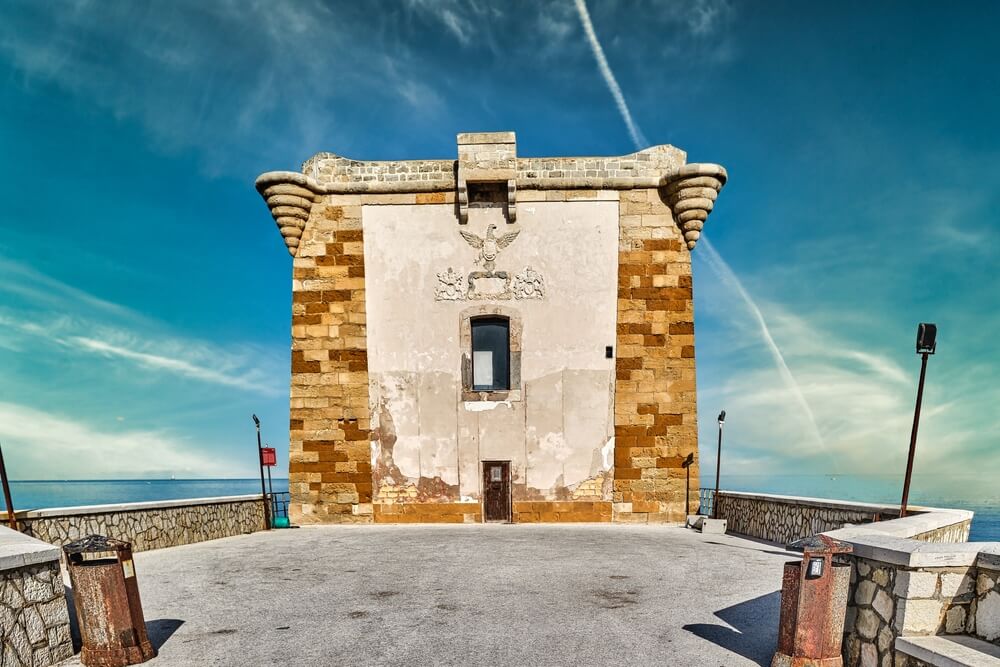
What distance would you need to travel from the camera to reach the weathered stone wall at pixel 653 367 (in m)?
13.2

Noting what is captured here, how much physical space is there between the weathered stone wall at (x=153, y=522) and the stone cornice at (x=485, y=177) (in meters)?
5.90

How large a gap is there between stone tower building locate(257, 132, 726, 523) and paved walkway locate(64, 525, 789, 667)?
2840 mm

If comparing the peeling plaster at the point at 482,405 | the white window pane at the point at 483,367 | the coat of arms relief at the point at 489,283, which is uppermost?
the coat of arms relief at the point at 489,283

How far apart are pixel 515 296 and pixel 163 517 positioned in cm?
801

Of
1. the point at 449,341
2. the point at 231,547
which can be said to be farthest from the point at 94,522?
the point at 449,341

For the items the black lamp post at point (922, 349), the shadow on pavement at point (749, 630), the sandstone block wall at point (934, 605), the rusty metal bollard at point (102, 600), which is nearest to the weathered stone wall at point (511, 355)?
the black lamp post at point (922, 349)

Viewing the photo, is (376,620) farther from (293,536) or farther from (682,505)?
(682,505)

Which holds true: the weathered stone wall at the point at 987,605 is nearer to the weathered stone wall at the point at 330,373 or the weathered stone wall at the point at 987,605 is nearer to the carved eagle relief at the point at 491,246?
the carved eagle relief at the point at 491,246

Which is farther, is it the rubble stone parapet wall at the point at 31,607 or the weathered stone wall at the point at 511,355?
the weathered stone wall at the point at 511,355

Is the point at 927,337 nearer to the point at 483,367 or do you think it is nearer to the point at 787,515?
the point at 787,515

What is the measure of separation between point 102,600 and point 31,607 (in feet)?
1.43

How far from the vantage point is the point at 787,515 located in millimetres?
10320

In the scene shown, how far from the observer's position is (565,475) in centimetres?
1316

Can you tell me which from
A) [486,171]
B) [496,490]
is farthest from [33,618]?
[486,171]
